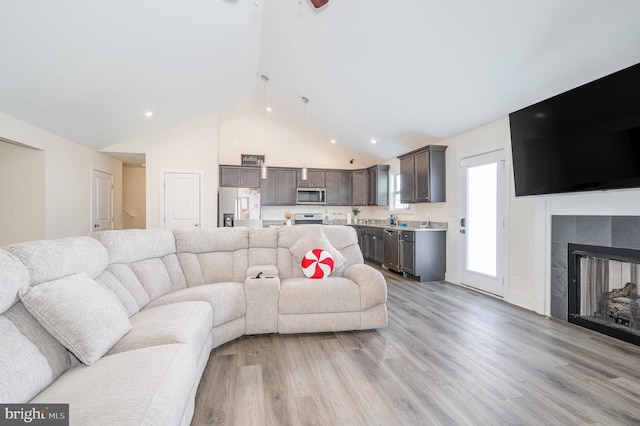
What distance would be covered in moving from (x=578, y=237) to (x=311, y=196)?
5395 mm

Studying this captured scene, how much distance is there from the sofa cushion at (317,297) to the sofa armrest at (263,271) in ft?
0.48

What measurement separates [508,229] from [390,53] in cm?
273

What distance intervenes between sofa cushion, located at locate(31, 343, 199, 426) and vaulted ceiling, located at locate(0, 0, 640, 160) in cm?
303

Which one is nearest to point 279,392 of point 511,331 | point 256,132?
point 511,331

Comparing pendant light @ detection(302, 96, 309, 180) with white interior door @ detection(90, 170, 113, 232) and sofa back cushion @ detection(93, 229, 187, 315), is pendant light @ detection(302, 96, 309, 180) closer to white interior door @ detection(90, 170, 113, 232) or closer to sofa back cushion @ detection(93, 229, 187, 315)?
sofa back cushion @ detection(93, 229, 187, 315)

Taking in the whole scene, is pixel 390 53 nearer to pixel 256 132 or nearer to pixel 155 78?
pixel 155 78

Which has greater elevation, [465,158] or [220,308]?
[465,158]

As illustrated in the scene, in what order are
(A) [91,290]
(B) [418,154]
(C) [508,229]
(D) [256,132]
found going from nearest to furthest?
(A) [91,290], (C) [508,229], (B) [418,154], (D) [256,132]

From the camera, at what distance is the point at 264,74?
5195 mm

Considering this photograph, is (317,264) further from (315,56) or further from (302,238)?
(315,56)

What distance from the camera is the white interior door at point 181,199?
5805 mm

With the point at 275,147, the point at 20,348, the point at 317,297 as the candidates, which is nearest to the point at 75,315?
the point at 20,348

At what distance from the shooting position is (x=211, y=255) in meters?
2.89

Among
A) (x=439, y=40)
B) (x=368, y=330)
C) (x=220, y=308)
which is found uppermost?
(x=439, y=40)
